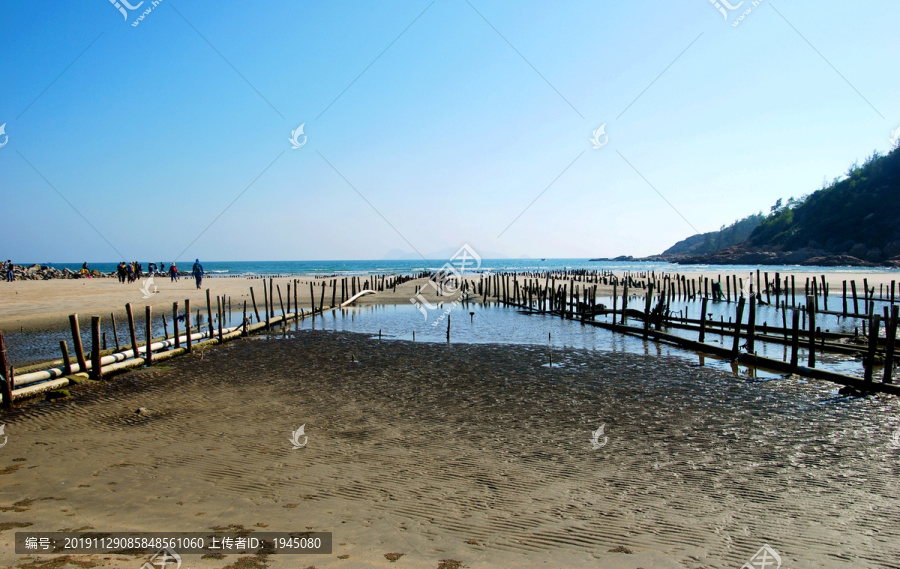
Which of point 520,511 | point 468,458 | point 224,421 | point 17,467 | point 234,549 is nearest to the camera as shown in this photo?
point 234,549

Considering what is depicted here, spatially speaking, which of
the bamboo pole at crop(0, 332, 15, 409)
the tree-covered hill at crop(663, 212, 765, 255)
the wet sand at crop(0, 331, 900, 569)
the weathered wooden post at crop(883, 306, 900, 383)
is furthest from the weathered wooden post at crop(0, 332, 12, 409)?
the tree-covered hill at crop(663, 212, 765, 255)

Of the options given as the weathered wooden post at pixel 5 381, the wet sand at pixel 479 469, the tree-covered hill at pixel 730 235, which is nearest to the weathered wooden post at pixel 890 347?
the wet sand at pixel 479 469

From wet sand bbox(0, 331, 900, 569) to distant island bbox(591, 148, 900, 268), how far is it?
7750 cm

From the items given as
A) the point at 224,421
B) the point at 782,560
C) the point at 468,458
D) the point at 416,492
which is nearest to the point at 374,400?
the point at 224,421

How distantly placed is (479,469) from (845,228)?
9658cm

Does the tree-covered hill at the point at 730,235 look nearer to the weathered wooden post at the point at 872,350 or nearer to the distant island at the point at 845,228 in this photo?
the distant island at the point at 845,228

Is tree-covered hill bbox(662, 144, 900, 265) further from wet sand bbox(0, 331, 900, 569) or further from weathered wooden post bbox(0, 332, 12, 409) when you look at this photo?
weathered wooden post bbox(0, 332, 12, 409)

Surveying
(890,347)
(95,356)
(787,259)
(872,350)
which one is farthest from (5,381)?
(787,259)

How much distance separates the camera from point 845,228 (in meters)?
80.2

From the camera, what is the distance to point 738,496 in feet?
20.4

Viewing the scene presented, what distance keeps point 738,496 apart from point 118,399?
458 inches

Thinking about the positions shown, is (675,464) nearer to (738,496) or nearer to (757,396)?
(738,496)

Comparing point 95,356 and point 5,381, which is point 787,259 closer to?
point 95,356

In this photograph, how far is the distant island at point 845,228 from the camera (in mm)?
73625
